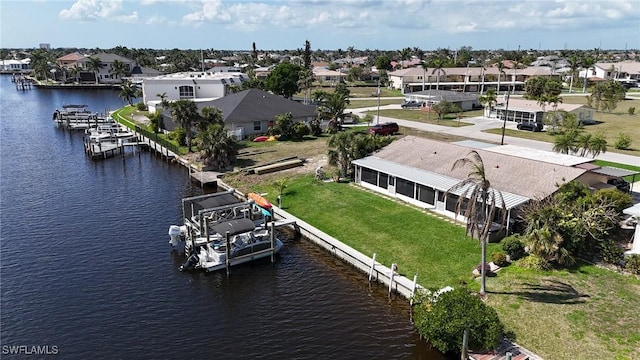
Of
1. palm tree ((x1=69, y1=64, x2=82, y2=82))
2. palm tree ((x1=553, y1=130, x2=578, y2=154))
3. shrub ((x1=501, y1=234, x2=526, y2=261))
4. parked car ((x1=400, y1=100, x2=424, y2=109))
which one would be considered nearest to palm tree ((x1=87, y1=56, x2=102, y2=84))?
palm tree ((x1=69, y1=64, x2=82, y2=82))

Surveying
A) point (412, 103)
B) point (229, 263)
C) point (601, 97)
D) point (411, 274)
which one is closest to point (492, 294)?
point (411, 274)

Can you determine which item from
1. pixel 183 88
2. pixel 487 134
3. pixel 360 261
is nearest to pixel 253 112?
pixel 183 88

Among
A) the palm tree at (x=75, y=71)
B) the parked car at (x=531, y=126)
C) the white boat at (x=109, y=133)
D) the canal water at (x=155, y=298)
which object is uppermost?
the palm tree at (x=75, y=71)

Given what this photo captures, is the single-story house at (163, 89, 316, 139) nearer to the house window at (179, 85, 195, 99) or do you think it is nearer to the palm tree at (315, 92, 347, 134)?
the palm tree at (315, 92, 347, 134)

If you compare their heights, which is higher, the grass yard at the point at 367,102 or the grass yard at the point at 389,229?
the grass yard at the point at 367,102

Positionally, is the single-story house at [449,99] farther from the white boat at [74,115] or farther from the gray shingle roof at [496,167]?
the white boat at [74,115]

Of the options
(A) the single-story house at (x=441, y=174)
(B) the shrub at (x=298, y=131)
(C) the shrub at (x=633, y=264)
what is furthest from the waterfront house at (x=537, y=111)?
(C) the shrub at (x=633, y=264)
